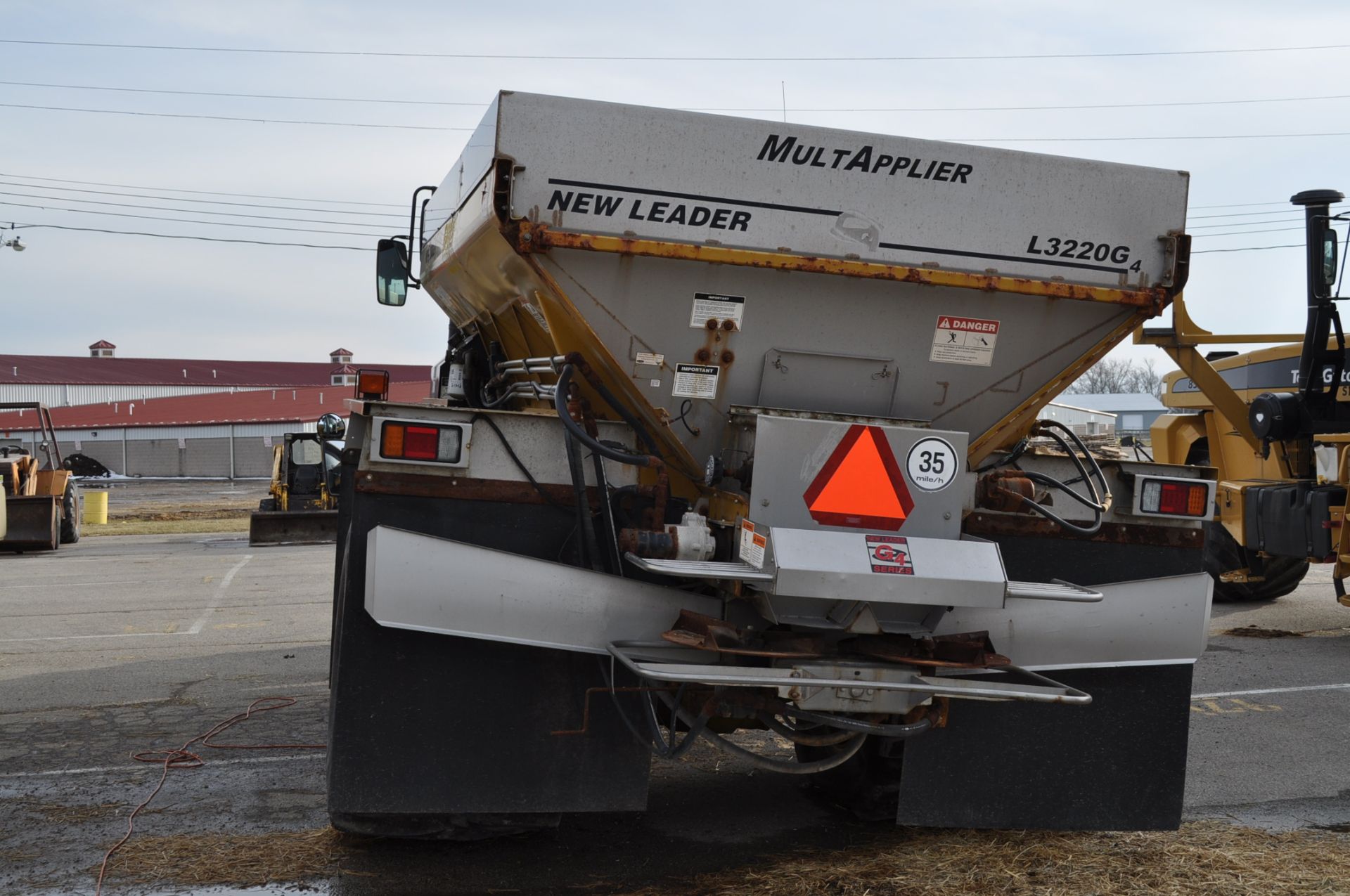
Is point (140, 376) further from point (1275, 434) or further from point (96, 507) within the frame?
point (1275, 434)

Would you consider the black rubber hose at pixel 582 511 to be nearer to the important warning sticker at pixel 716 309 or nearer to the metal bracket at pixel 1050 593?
the important warning sticker at pixel 716 309

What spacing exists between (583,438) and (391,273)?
A: 303 centimetres

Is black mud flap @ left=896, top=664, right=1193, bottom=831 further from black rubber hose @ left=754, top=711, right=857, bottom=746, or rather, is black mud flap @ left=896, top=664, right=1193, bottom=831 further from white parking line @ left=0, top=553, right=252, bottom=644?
white parking line @ left=0, top=553, right=252, bottom=644

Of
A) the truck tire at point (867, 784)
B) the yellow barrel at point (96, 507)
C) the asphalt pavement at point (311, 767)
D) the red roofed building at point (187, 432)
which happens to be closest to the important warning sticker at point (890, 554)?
the truck tire at point (867, 784)

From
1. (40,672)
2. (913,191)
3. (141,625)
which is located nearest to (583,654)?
(913,191)

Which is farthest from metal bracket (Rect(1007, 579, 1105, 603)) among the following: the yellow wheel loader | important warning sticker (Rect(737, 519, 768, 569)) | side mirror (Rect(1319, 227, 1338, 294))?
the yellow wheel loader

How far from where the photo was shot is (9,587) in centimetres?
1284

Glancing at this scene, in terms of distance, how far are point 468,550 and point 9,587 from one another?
11187 mm

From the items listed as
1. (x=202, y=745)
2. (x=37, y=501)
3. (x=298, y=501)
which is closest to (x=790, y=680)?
(x=202, y=745)

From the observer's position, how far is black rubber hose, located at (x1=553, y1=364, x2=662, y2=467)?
3.91 meters

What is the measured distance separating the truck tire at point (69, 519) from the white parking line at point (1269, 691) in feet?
54.7

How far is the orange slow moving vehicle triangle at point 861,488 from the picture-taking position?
376 cm

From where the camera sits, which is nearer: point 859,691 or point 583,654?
point 859,691

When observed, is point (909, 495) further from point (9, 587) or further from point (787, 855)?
point (9, 587)
